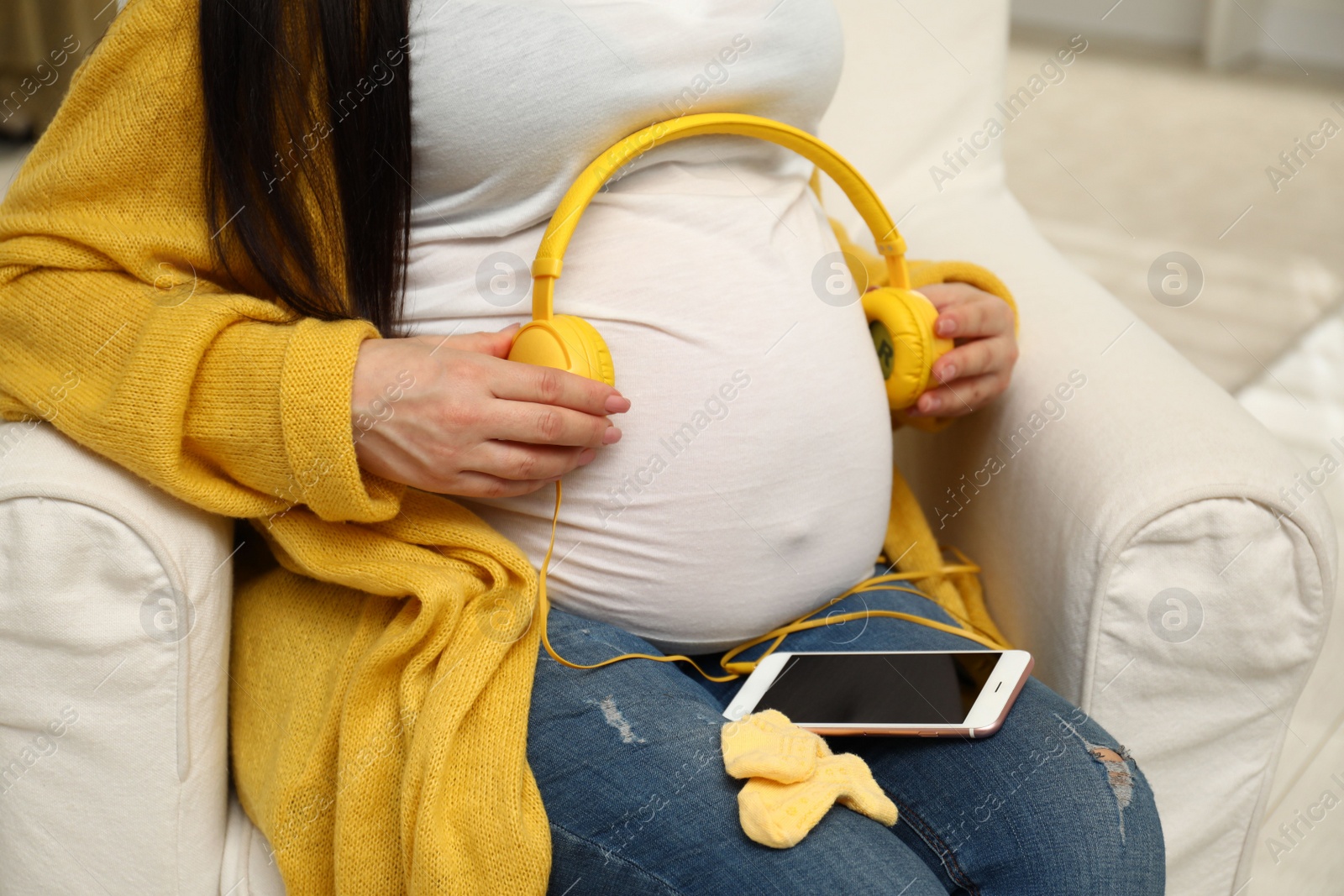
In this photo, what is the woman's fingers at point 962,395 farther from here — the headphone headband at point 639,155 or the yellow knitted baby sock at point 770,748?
the yellow knitted baby sock at point 770,748

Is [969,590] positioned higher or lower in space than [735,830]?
lower

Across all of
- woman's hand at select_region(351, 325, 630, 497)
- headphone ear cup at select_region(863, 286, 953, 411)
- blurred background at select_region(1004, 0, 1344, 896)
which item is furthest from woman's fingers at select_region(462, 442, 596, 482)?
blurred background at select_region(1004, 0, 1344, 896)

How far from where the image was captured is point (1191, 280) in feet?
7.20

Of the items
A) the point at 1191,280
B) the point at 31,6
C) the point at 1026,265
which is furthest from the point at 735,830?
the point at 31,6

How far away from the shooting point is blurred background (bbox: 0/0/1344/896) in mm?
1593

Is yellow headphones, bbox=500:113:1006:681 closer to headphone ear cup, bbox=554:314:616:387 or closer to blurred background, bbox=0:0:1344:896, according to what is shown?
headphone ear cup, bbox=554:314:616:387

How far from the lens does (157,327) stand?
64 centimetres

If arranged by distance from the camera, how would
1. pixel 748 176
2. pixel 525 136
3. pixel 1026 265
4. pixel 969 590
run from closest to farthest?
pixel 525 136
pixel 748 176
pixel 969 590
pixel 1026 265

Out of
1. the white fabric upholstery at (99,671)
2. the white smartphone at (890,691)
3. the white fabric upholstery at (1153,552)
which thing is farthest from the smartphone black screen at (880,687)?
the white fabric upholstery at (99,671)

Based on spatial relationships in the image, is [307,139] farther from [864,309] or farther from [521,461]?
[864,309]

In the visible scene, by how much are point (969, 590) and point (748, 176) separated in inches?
15.1

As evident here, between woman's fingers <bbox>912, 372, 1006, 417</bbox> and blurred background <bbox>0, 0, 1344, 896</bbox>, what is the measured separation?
0.57m

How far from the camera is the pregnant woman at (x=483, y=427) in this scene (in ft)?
2.05

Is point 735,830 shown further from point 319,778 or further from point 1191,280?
point 1191,280
